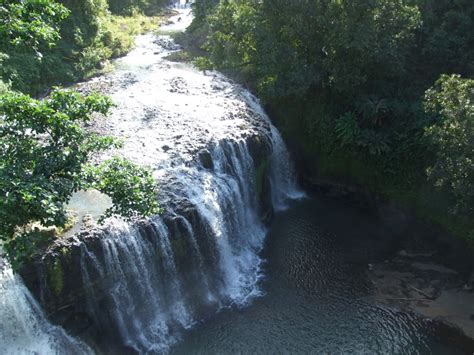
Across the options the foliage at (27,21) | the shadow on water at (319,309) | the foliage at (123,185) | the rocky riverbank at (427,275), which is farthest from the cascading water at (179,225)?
the foliage at (27,21)

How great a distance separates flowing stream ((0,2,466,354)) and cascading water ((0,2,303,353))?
5cm

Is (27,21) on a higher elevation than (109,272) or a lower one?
higher

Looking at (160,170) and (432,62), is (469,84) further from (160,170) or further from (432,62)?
(160,170)

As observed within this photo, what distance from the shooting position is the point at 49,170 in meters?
11.9

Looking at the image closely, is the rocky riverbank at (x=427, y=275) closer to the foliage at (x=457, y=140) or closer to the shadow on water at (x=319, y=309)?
the shadow on water at (x=319, y=309)

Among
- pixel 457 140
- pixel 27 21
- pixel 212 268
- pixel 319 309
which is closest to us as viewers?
pixel 27 21

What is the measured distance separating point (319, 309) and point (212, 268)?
480 centimetres

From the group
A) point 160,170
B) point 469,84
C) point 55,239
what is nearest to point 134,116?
point 160,170

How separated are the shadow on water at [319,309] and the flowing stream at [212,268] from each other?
0.18ft

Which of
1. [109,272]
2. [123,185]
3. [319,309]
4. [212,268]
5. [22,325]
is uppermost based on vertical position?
[123,185]

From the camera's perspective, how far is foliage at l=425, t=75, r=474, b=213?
17.1 metres

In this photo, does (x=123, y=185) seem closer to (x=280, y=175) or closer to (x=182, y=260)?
(x=182, y=260)

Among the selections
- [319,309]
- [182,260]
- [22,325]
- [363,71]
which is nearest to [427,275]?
[319,309]

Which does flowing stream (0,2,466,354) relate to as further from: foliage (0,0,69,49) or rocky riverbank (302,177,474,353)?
foliage (0,0,69,49)
